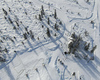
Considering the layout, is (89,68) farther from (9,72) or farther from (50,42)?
(9,72)

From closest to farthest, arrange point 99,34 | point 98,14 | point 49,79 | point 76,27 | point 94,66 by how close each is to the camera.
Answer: point 49,79 < point 94,66 < point 99,34 < point 76,27 < point 98,14

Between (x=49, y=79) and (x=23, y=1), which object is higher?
(x=23, y=1)

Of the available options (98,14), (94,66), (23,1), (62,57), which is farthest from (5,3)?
(94,66)

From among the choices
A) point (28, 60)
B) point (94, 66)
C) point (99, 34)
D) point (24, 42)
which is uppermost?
point (24, 42)

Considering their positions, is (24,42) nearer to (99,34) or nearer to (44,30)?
(44,30)

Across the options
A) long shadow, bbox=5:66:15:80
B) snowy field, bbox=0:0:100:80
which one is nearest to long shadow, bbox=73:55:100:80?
snowy field, bbox=0:0:100:80

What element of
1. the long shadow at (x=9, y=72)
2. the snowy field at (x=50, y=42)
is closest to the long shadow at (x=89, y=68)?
the snowy field at (x=50, y=42)

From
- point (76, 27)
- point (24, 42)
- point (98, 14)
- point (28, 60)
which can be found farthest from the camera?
point (98, 14)

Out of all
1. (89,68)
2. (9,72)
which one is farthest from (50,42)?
(9,72)
